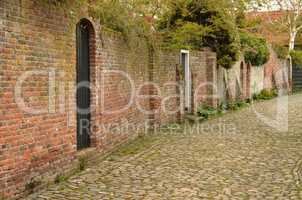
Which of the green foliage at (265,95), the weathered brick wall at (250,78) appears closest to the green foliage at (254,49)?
the weathered brick wall at (250,78)

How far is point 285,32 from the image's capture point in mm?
45406

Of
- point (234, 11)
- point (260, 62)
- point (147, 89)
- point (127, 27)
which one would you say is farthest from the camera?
point (260, 62)

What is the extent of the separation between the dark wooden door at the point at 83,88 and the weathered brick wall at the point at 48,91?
12 cm

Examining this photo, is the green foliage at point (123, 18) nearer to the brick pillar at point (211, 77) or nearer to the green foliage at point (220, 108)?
the green foliage at point (220, 108)

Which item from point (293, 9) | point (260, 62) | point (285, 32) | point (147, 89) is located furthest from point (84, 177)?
point (285, 32)

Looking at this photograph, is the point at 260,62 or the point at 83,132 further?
the point at 260,62

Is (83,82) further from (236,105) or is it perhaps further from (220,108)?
(236,105)

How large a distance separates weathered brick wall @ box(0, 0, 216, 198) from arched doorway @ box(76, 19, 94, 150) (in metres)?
0.09

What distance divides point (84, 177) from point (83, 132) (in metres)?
1.28

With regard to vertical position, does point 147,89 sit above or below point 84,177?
above

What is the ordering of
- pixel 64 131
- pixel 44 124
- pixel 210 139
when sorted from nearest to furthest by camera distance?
pixel 44 124 → pixel 64 131 → pixel 210 139

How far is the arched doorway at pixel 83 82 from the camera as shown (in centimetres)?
873

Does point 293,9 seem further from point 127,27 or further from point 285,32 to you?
point 127,27

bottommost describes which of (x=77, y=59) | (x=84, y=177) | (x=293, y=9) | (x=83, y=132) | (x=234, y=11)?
(x=84, y=177)
